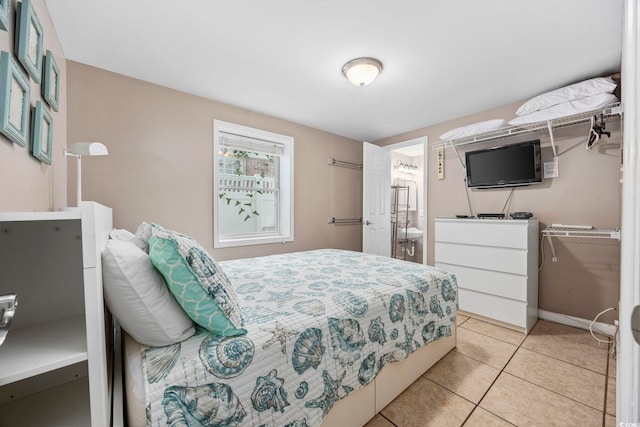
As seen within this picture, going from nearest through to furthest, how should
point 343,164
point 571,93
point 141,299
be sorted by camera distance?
point 141,299 < point 571,93 < point 343,164

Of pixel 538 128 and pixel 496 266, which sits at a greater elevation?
pixel 538 128

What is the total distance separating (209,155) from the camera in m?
2.80

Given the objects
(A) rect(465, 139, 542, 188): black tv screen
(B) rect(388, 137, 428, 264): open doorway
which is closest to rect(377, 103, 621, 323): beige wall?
(A) rect(465, 139, 542, 188): black tv screen

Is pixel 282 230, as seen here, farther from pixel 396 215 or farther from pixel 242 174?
pixel 396 215

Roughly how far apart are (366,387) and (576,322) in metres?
2.50

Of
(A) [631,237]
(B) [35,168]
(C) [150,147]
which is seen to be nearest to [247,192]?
(C) [150,147]

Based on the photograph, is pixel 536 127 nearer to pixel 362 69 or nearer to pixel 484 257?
pixel 484 257

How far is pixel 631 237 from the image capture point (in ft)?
1.56

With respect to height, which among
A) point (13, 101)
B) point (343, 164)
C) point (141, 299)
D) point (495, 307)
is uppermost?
point (343, 164)

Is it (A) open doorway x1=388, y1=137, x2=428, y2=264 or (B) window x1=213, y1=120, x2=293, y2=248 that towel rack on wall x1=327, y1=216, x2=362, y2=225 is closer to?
(B) window x1=213, y1=120, x2=293, y2=248

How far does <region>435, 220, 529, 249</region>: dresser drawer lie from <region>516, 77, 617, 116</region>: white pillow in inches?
43.6

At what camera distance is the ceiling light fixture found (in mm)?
2085

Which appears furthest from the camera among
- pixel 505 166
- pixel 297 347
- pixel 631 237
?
pixel 505 166

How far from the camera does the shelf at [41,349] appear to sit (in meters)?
0.66
